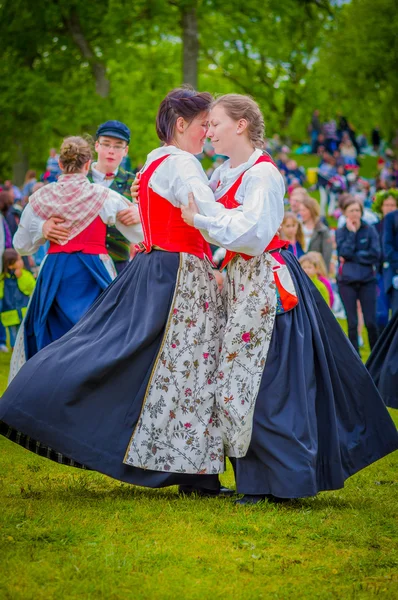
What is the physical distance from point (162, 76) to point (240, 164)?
27207mm

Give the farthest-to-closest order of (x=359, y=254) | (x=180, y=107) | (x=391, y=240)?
(x=359, y=254) → (x=391, y=240) → (x=180, y=107)

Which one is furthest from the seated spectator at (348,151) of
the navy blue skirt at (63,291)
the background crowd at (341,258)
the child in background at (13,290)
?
the navy blue skirt at (63,291)

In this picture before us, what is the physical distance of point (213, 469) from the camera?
4812mm

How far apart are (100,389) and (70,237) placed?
1.95m

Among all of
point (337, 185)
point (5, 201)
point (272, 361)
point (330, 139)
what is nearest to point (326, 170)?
point (337, 185)

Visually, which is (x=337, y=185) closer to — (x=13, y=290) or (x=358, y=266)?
(x=358, y=266)

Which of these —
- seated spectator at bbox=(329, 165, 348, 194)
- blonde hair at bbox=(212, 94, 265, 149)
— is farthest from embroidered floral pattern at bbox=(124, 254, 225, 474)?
seated spectator at bbox=(329, 165, 348, 194)

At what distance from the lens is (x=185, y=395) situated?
4824 millimetres

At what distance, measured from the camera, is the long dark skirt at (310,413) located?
4.69 m

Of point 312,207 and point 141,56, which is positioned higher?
point 141,56

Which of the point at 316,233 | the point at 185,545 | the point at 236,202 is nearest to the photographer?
the point at 185,545

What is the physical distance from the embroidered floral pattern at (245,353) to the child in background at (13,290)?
7.36 metres

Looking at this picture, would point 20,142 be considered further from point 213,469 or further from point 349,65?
point 213,469

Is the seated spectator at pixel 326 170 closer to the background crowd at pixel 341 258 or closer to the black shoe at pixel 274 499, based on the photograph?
the background crowd at pixel 341 258
